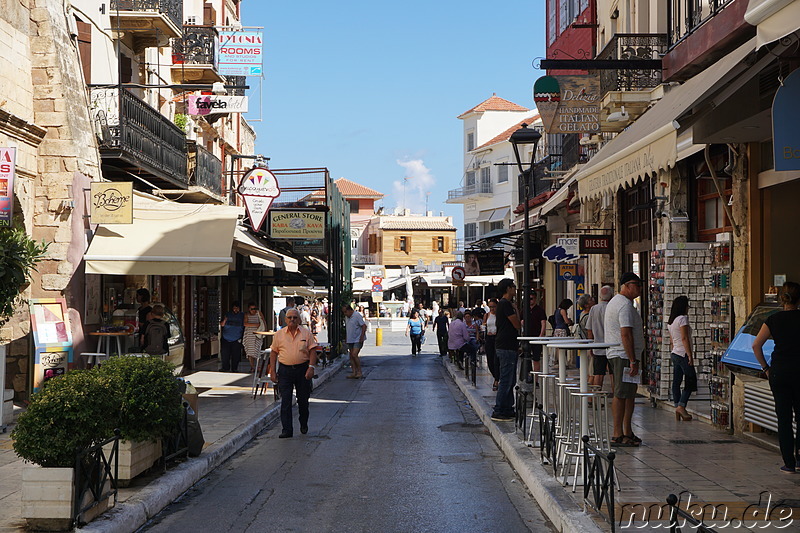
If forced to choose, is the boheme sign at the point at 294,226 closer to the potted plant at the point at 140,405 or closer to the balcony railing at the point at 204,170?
the balcony railing at the point at 204,170

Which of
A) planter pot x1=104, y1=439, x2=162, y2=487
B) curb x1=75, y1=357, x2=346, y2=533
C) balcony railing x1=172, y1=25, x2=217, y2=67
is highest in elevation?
balcony railing x1=172, y1=25, x2=217, y2=67

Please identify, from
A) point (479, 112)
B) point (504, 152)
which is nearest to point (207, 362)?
point (504, 152)

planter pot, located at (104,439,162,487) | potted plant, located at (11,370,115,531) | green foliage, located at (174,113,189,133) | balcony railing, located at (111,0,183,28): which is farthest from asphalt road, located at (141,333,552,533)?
green foliage, located at (174,113,189,133)

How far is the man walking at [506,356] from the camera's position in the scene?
13.1 m

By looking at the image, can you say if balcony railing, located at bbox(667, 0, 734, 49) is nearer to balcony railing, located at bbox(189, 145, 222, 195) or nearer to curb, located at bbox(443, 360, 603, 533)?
curb, located at bbox(443, 360, 603, 533)

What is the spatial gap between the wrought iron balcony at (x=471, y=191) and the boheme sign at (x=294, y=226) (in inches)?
2188

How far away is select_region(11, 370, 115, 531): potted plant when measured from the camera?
6.72 m

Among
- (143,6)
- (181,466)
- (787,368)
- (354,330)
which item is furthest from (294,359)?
(143,6)

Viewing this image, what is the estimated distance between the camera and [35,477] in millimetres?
6730

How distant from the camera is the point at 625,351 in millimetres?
10125

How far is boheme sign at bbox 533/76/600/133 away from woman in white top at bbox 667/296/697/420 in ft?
17.2

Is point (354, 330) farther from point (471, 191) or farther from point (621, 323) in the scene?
point (471, 191)

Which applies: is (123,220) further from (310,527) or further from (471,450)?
(310,527)

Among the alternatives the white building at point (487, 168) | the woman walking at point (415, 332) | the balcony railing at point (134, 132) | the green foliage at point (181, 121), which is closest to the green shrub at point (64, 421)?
the balcony railing at point (134, 132)
